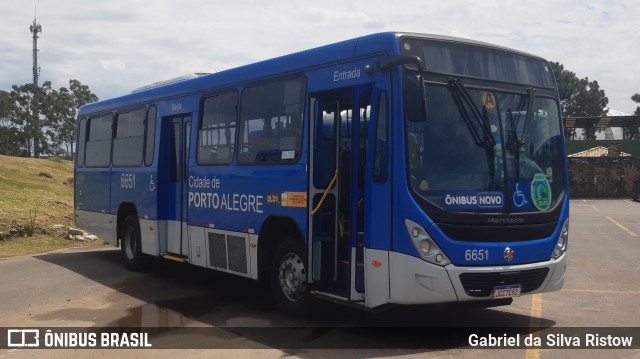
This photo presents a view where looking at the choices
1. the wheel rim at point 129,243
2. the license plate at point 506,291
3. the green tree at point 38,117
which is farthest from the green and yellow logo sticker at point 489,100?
the green tree at point 38,117

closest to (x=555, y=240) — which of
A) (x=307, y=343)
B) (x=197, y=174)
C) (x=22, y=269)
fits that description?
(x=307, y=343)

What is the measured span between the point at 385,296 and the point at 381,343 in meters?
0.61

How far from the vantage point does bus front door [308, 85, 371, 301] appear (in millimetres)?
7840

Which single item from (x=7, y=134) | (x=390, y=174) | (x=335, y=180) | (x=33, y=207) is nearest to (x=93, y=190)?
(x=33, y=207)

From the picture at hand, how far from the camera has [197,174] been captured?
1102 centimetres

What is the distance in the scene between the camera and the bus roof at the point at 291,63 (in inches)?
296

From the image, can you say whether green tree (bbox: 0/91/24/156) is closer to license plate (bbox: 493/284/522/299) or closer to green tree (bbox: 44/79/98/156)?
green tree (bbox: 44/79/98/156)

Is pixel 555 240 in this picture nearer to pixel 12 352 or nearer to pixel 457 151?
pixel 457 151

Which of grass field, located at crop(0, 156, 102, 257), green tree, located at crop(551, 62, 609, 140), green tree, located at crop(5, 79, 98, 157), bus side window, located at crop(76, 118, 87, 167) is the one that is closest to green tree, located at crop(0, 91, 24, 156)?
green tree, located at crop(5, 79, 98, 157)

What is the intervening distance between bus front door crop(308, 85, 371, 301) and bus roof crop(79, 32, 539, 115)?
1.48 ft

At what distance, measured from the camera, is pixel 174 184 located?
472 inches

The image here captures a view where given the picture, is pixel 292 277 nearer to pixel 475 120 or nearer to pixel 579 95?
pixel 475 120

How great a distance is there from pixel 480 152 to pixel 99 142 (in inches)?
392

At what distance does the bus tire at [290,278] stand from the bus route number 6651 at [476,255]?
2.06 m
